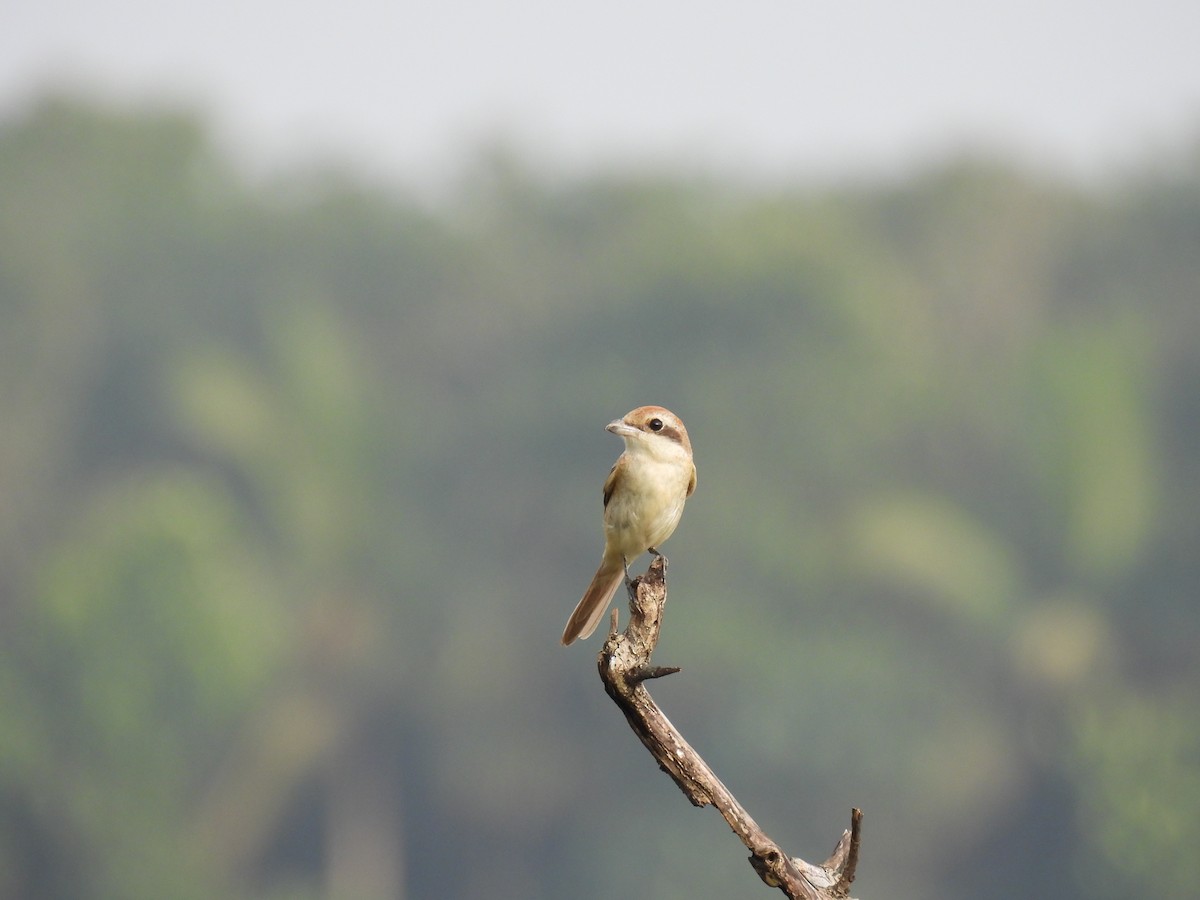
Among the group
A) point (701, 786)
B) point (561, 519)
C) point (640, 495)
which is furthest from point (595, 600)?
point (561, 519)

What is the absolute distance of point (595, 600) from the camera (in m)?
7.21

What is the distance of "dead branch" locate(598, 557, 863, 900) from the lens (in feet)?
18.4

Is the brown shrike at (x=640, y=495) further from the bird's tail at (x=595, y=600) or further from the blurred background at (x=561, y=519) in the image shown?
the blurred background at (x=561, y=519)

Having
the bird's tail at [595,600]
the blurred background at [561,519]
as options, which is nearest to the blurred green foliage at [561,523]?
the blurred background at [561,519]

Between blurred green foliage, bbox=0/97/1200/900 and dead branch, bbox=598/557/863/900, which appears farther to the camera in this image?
blurred green foliage, bbox=0/97/1200/900

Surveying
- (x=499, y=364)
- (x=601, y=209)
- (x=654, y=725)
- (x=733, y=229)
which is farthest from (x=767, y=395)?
(x=654, y=725)

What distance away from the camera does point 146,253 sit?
201 feet

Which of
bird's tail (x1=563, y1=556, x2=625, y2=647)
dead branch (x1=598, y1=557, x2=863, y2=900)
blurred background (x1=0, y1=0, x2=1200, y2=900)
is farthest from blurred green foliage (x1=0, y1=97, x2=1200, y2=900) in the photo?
dead branch (x1=598, y1=557, x2=863, y2=900)

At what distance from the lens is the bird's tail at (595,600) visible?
7086mm

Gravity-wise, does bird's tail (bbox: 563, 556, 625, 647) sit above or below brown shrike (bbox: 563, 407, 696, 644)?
below

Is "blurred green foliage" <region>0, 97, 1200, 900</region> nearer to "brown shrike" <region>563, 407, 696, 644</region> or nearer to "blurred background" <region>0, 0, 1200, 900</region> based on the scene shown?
"blurred background" <region>0, 0, 1200, 900</region>


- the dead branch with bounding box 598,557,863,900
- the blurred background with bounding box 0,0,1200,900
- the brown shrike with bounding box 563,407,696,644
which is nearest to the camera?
the dead branch with bounding box 598,557,863,900

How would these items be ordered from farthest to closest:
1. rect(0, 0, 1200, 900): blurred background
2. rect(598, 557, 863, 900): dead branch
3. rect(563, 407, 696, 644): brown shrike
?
1. rect(0, 0, 1200, 900): blurred background
2. rect(563, 407, 696, 644): brown shrike
3. rect(598, 557, 863, 900): dead branch

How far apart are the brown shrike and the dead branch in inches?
43.4
